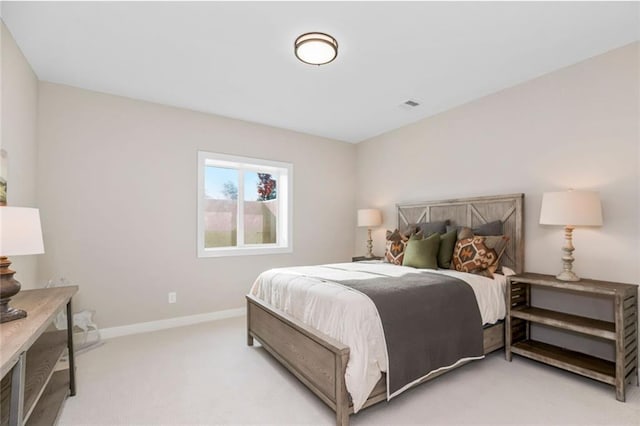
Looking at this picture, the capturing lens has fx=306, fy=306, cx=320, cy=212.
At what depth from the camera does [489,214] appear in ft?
10.8

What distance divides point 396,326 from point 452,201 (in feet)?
7.15

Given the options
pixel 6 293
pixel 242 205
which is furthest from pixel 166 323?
pixel 6 293

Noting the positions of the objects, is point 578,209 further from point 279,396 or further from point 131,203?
point 131,203

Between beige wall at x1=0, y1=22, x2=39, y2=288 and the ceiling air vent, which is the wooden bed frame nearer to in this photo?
the ceiling air vent

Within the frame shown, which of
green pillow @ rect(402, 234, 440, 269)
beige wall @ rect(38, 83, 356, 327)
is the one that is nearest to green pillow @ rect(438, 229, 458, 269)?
green pillow @ rect(402, 234, 440, 269)

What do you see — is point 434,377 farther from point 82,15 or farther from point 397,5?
point 82,15

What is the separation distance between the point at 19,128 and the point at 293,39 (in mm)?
2407

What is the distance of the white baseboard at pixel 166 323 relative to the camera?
3.32 meters

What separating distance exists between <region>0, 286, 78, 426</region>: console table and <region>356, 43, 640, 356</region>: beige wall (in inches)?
146

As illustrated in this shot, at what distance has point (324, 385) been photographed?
6.37 ft

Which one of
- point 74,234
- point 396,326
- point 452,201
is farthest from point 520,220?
point 74,234

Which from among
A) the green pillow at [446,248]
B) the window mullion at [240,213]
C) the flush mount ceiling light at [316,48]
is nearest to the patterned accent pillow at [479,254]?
the green pillow at [446,248]

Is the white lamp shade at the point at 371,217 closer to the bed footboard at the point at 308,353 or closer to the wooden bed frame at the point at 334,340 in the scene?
the wooden bed frame at the point at 334,340

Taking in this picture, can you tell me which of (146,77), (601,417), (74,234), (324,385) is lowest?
(601,417)
